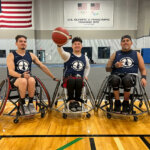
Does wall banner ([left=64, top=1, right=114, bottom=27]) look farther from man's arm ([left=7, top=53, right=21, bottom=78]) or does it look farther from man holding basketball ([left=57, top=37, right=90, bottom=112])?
man's arm ([left=7, top=53, right=21, bottom=78])

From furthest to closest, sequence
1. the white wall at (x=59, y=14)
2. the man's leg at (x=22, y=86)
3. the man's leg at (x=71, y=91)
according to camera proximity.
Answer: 1. the white wall at (x=59, y=14)
2. the man's leg at (x=71, y=91)
3. the man's leg at (x=22, y=86)

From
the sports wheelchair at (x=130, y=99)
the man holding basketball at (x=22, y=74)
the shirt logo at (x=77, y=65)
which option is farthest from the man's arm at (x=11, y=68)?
the sports wheelchair at (x=130, y=99)

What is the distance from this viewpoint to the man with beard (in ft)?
7.74

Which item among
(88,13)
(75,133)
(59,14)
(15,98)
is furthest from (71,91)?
(88,13)

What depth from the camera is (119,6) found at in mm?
13250

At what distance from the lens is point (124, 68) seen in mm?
2535

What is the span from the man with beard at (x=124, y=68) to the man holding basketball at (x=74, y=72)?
0.45 m

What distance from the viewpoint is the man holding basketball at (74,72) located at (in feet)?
7.98

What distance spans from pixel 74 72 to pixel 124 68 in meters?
0.78

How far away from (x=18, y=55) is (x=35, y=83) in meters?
0.50

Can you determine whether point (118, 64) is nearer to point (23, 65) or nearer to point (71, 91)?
point (71, 91)

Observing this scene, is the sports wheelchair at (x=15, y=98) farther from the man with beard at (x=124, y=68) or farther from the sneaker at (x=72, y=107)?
the man with beard at (x=124, y=68)

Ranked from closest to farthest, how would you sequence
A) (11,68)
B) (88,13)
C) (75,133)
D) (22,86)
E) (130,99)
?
(75,133)
(22,86)
(11,68)
(130,99)
(88,13)

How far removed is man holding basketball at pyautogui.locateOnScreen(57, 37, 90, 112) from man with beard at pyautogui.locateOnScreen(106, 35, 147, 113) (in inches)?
17.6
